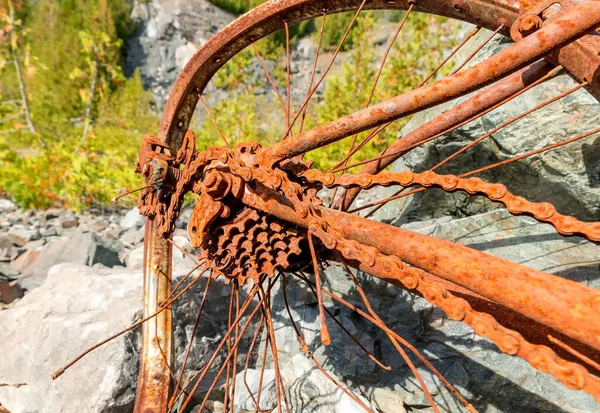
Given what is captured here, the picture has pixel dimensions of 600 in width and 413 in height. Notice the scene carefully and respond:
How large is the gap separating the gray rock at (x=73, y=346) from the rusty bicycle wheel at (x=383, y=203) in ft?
0.55

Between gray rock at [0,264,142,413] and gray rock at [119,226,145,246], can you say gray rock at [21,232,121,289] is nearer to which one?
gray rock at [119,226,145,246]

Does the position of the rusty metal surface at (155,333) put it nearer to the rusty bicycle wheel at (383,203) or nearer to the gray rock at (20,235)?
the rusty bicycle wheel at (383,203)

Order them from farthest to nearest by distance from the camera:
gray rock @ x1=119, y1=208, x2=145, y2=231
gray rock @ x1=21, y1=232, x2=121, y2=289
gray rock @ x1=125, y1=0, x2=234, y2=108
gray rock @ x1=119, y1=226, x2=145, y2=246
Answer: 1. gray rock @ x1=125, y1=0, x2=234, y2=108
2. gray rock @ x1=119, y1=208, x2=145, y2=231
3. gray rock @ x1=119, y1=226, x2=145, y2=246
4. gray rock @ x1=21, y1=232, x2=121, y2=289

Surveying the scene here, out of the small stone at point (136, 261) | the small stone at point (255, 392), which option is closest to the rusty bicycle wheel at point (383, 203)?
the small stone at point (255, 392)

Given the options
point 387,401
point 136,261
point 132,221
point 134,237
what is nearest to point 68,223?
point 132,221

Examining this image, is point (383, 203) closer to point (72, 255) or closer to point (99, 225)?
point (72, 255)

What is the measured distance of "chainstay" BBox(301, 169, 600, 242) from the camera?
101 cm

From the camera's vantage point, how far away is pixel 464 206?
282 centimetres

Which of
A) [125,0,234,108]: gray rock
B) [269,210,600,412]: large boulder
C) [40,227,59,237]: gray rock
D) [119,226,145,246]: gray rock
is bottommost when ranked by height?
[40,227,59,237]: gray rock

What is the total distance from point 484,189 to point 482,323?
44 cm

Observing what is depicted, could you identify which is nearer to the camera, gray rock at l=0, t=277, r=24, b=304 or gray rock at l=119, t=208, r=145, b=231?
gray rock at l=0, t=277, r=24, b=304

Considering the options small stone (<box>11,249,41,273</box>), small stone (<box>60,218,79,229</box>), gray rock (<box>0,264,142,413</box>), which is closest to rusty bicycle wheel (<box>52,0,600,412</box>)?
gray rock (<box>0,264,142,413</box>)

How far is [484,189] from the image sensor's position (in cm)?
113

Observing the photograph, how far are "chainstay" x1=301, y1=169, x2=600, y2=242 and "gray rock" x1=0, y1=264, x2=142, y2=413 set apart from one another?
150cm
